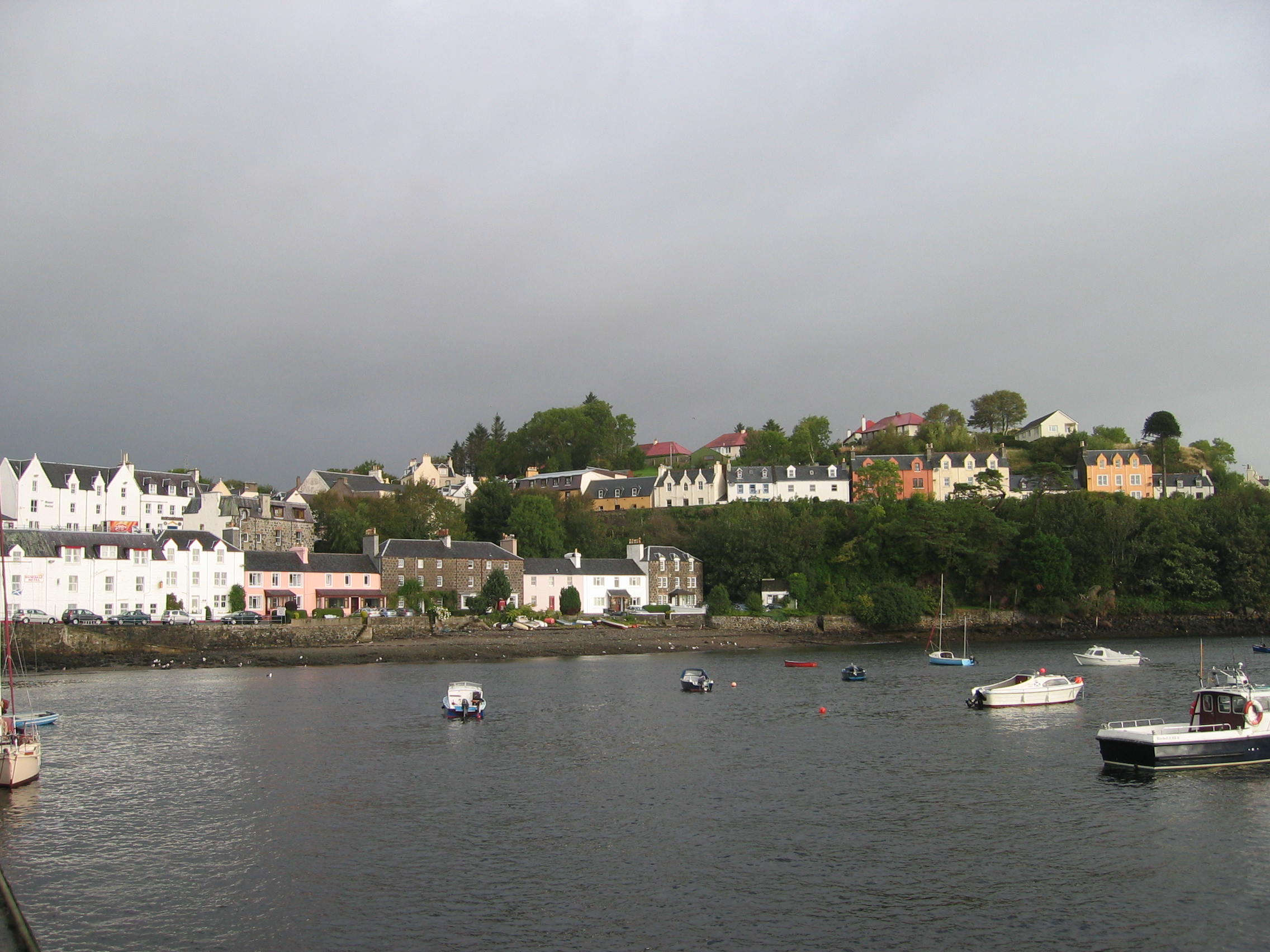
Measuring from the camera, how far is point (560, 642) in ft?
267

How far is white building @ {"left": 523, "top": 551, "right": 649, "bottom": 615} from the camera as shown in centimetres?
9469

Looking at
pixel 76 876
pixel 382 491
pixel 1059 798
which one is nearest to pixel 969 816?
pixel 1059 798

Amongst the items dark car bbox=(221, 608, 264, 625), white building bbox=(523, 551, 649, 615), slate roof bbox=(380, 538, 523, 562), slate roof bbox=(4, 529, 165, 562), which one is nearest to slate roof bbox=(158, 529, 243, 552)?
slate roof bbox=(4, 529, 165, 562)

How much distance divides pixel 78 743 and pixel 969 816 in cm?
3316

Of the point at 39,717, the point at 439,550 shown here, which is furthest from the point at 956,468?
the point at 39,717

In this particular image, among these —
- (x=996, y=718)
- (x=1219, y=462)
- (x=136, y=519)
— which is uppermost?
(x=1219, y=462)

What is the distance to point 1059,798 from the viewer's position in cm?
2925

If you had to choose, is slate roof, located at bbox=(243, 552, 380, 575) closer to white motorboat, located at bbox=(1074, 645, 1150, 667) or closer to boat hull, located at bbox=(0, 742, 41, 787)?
boat hull, located at bbox=(0, 742, 41, 787)

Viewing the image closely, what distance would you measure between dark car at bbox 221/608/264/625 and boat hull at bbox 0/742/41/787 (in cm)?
4607

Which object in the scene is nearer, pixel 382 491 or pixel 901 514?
pixel 901 514

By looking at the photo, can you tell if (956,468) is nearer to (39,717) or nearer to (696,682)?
(696,682)

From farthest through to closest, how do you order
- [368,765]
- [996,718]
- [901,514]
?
1. [901,514]
2. [996,718]
3. [368,765]

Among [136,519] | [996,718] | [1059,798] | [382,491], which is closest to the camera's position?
[1059,798]

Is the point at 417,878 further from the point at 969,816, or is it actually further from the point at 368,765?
the point at 969,816
